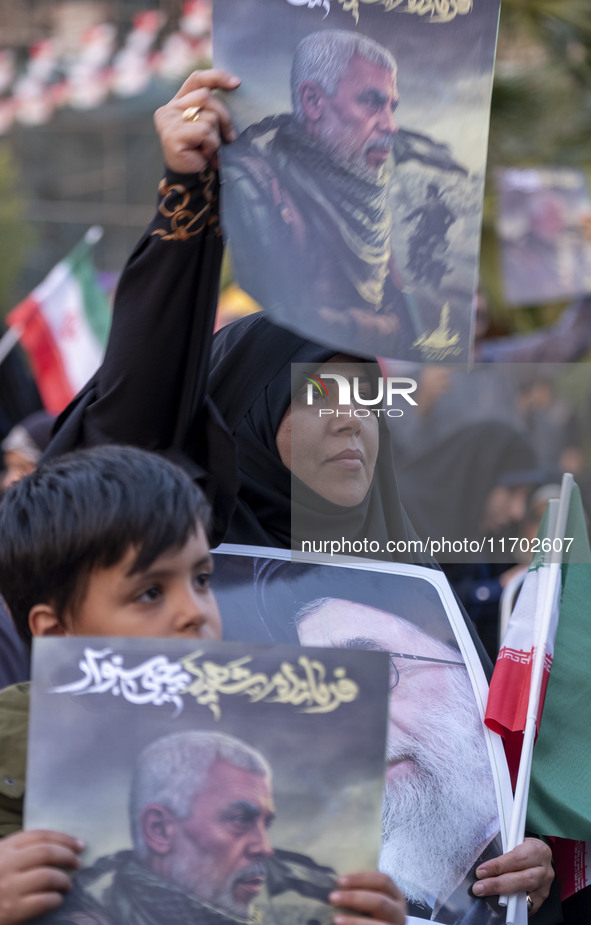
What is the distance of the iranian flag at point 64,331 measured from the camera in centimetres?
543

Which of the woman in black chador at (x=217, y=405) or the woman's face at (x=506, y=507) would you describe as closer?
the woman in black chador at (x=217, y=405)

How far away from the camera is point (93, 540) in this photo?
4.74ft

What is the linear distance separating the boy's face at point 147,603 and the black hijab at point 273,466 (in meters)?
0.41

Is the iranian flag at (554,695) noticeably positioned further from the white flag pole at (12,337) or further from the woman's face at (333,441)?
the white flag pole at (12,337)

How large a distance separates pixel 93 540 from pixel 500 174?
6.74 meters

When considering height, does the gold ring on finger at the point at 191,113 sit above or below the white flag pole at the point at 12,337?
above

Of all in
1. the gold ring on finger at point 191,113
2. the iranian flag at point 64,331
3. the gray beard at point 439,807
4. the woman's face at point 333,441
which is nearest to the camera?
the gray beard at point 439,807

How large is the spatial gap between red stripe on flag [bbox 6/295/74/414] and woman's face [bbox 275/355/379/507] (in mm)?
3683

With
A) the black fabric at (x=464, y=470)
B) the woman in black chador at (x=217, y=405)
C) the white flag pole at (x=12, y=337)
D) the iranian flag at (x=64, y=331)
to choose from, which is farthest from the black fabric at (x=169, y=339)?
the iranian flag at (x=64, y=331)

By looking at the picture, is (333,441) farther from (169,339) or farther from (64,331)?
(64,331)

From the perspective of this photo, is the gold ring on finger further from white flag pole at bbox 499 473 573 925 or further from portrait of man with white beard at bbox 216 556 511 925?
white flag pole at bbox 499 473 573 925

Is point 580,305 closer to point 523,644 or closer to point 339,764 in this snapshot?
point 523,644

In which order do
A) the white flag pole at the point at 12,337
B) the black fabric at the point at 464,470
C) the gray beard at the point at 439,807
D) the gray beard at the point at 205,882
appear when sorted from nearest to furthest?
the gray beard at the point at 205,882, the gray beard at the point at 439,807, the black fabric at the point at 464,470, the white flag pole at the point at 12,337

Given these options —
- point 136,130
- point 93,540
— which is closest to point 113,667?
point 93,540
